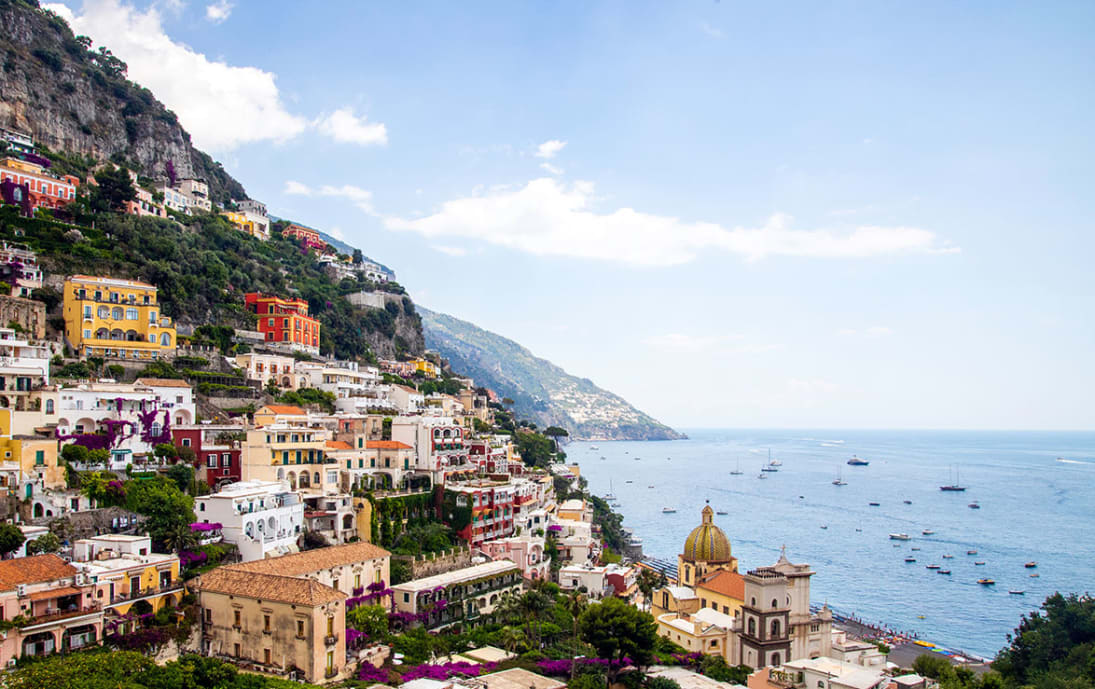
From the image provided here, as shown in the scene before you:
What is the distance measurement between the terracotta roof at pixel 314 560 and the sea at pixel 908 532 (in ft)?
148

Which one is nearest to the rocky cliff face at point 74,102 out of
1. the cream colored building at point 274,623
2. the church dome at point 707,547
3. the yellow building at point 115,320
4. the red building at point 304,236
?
the red building at point 304,236

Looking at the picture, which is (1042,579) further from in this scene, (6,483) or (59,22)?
(59,22)

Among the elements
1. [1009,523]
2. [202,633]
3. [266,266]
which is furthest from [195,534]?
[1009,523]

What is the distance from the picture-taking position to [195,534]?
1468 inches

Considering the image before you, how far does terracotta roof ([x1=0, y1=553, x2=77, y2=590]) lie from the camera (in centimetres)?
2895

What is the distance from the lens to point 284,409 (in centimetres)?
5306

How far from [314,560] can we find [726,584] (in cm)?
2419

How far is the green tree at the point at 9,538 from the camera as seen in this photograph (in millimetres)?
31719

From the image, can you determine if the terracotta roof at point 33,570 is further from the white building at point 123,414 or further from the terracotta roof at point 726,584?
the terracotta roof at point 726,584

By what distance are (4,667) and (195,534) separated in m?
10.2

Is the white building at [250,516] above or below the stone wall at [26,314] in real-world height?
below

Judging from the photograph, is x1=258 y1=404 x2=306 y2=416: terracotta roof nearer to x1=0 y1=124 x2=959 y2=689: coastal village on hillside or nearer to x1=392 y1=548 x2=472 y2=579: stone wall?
x1=0 y1=124 x2=959 y2=689: coastal village on hillside

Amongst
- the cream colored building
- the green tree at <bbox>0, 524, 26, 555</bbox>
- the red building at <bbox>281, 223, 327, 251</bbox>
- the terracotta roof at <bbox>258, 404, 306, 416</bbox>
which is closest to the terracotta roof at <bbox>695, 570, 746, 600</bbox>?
the cream colored building

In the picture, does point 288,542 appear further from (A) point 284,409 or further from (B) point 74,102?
(B) point 74,102
